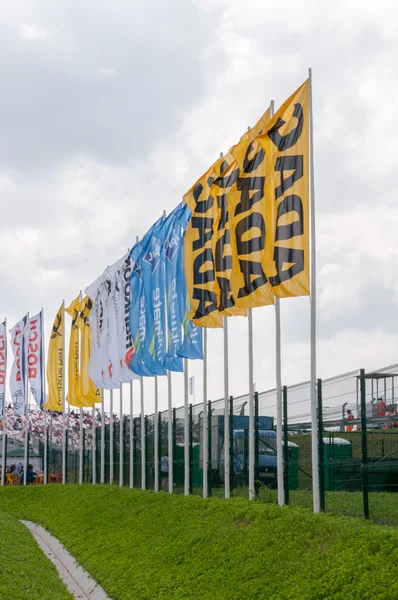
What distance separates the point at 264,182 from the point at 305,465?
9356mm

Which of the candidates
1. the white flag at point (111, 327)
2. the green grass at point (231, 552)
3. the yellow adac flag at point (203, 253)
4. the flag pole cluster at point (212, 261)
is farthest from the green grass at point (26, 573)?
the white flag at point (111, 327)

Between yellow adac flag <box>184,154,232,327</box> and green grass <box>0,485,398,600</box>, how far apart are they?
415 centimetres

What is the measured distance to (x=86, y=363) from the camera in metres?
34.5

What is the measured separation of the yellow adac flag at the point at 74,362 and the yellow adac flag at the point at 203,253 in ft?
53.4

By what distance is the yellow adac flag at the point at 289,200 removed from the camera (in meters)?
15.2

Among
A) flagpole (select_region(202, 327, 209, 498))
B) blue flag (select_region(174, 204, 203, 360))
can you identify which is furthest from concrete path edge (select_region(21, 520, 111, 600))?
blue flag (select_region(174, 204, 203, 360))

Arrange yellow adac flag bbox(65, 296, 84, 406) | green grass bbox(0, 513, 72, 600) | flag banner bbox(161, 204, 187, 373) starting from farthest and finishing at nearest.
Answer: yellow adac flag bbox(65, 296, 84, 406) < flag banner bbox(161, 204, 187, 373) < green grass bbox(0, 513, 72, 600)

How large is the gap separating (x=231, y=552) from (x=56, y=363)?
27154 mm

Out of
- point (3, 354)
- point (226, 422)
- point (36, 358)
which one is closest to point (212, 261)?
point (226, 422)

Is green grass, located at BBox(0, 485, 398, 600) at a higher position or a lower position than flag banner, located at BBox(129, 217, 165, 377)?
lower

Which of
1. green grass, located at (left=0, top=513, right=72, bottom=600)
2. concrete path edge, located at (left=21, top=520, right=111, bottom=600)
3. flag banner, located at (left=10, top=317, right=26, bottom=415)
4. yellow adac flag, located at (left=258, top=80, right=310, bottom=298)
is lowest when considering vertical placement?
concrete path edge, located at (left=21, top=520, right=111, bottom=600)

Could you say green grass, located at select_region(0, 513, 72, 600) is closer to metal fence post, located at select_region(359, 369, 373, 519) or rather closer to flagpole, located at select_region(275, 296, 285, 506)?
flagpole, located at select_region(275, 296, 285, 506)

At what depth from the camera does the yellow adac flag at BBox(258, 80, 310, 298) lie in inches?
597

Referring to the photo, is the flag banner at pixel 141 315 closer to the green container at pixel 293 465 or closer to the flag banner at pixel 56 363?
the green container at pixel 293 465
